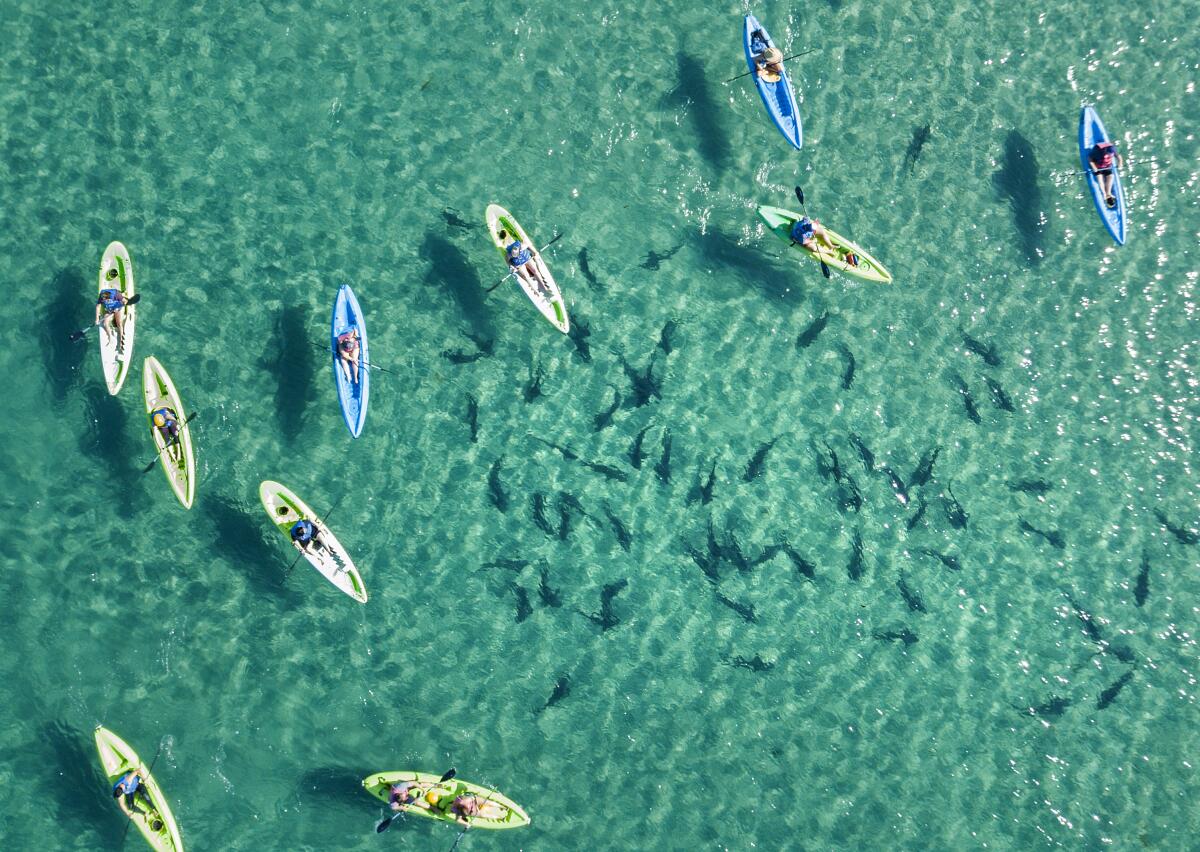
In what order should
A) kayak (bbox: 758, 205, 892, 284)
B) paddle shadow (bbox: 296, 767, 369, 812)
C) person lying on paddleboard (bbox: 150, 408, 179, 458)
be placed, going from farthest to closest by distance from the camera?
kayak (bbox: 758, 205, 892, 284)
person lying on paddleboard (bbox: 150, 408, 179, 458)
paddle shadow (bbox: 296, 767, 369, 812)

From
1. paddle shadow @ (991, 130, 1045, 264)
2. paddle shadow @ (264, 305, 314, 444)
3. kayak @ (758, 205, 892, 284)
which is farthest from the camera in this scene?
paddle shadow @ (991, 130, 1045, 264)

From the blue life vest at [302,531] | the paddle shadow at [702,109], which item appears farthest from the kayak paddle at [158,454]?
the paddle shadow at [702,109]

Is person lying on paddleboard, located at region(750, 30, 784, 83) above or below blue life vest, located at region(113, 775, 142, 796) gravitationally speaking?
above

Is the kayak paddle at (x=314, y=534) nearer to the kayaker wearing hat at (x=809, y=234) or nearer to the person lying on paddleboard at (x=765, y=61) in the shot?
the kayaker wearing hat at (x=809, y=234)

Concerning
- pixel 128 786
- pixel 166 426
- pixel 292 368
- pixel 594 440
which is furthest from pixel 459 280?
pixel 128 786

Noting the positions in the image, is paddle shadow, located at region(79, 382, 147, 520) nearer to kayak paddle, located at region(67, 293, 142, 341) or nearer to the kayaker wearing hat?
kayak paddle, located at region(67, 293, 142, 341)

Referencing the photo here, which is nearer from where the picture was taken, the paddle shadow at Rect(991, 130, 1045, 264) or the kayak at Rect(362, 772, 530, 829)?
the kayak at Rect(362, 772, 530, 829)

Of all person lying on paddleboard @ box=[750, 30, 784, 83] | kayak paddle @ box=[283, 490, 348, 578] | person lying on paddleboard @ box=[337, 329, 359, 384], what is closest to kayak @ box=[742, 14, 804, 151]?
person lying on paddleboard @ box=[750, 30, 784, 83]

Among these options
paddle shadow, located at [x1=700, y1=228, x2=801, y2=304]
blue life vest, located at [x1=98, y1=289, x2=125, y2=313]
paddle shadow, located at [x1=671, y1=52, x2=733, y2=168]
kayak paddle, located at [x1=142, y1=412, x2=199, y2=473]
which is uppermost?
paddle shadow, located at [x1=671, y1=52, x2=733, y2=168]
